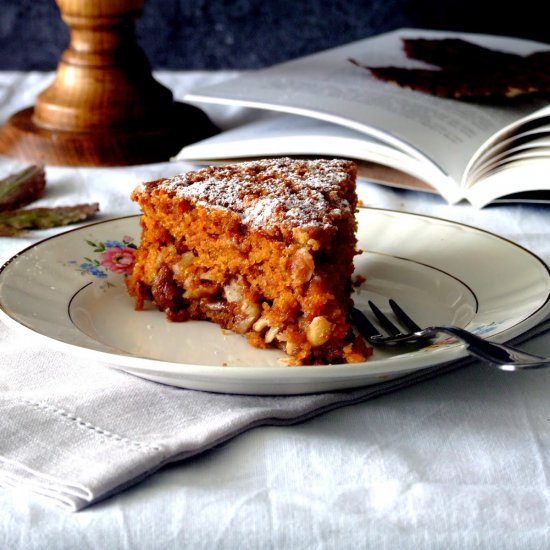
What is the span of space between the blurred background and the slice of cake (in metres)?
1.77

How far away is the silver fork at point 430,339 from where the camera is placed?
1001 millimetres

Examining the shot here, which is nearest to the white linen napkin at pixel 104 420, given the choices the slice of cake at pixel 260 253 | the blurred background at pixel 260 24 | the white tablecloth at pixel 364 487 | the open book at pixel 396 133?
the white tablecloth at pixel 364 487

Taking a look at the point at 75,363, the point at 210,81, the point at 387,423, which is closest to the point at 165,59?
the point at 210,81

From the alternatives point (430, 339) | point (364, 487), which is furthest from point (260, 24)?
point (364, 487)

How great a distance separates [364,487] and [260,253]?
1.33ft

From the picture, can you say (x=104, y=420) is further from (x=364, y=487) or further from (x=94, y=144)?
(x=94, y=144)

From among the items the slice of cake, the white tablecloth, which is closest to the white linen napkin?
the white tablecloth

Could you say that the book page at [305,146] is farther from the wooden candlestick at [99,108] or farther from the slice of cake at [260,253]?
the slice of cake at [260,253]

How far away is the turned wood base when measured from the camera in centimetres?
207

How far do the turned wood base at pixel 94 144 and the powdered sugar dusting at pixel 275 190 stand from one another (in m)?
0.73

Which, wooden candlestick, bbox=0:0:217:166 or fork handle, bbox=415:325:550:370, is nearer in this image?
fork handle, bbox=415:325:550:370

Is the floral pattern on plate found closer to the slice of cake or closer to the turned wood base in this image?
the slice of cake

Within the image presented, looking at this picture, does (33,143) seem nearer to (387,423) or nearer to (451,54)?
(451,54)

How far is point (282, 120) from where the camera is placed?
2.14m
